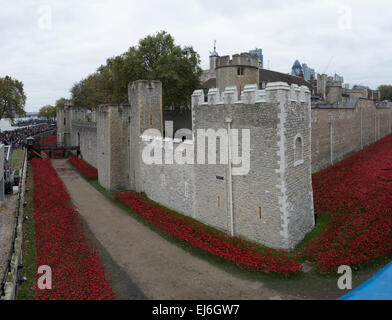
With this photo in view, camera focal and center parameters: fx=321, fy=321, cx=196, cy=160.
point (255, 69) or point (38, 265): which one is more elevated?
point (255, 69)

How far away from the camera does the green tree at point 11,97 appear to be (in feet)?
150

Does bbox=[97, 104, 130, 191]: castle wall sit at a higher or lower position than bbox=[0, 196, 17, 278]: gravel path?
higher

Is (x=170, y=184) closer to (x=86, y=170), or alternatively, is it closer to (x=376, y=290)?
(x=376, y=290)

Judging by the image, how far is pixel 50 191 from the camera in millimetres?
21078

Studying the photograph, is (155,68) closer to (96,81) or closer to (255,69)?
(255,69)

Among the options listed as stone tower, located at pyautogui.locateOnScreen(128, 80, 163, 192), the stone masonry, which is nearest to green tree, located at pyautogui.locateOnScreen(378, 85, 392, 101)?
the stone masonry

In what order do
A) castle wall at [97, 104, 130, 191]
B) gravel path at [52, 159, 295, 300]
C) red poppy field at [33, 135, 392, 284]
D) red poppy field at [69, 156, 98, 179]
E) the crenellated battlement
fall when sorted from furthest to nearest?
red poppy field at [69, 156, 98, 179] < castle wall at [97, 104, 130, 191] < the crenellated battlement < red poppy field at [33, 135, 392, 284] < gravel path at [52, 159, 295, 300]

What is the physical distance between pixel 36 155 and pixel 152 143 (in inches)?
988

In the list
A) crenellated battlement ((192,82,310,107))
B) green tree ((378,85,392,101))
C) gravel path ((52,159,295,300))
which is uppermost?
green tree ((378,85,392,101))

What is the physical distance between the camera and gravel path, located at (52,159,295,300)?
32.4 feet

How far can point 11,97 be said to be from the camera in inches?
1827

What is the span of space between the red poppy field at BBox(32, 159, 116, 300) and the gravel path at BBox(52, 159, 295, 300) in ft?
2.51

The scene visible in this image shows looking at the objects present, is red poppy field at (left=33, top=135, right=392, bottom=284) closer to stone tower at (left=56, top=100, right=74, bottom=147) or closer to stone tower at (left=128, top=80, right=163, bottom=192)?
stone tower at (left=128, top=80, right=163, bottom=192)

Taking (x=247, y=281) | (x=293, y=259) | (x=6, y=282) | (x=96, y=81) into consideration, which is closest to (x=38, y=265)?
(x=6, y=282)
